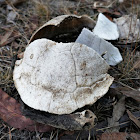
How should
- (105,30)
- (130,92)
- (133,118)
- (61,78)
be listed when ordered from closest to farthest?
(61,78)
(133,118)
(130,92)
(105,30)

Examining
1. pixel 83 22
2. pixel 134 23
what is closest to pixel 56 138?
pixel 83 22

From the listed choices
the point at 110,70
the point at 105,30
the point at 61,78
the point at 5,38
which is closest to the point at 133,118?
the point at 110,70

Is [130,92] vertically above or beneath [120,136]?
above

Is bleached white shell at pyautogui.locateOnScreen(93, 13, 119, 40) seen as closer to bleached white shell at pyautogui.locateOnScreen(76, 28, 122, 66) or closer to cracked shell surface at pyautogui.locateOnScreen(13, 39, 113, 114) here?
bleached white shell at pyautogui.locateOnScreen(76, 28, 122, 66)

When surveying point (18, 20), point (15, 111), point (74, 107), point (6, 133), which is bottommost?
point (6, 133)

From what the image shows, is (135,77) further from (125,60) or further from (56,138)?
(56,138)

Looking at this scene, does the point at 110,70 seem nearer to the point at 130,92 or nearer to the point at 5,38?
the point at 130,92

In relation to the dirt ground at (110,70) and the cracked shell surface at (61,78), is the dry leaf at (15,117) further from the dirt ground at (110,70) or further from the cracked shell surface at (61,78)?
the cracked shell surface at (61,78)
